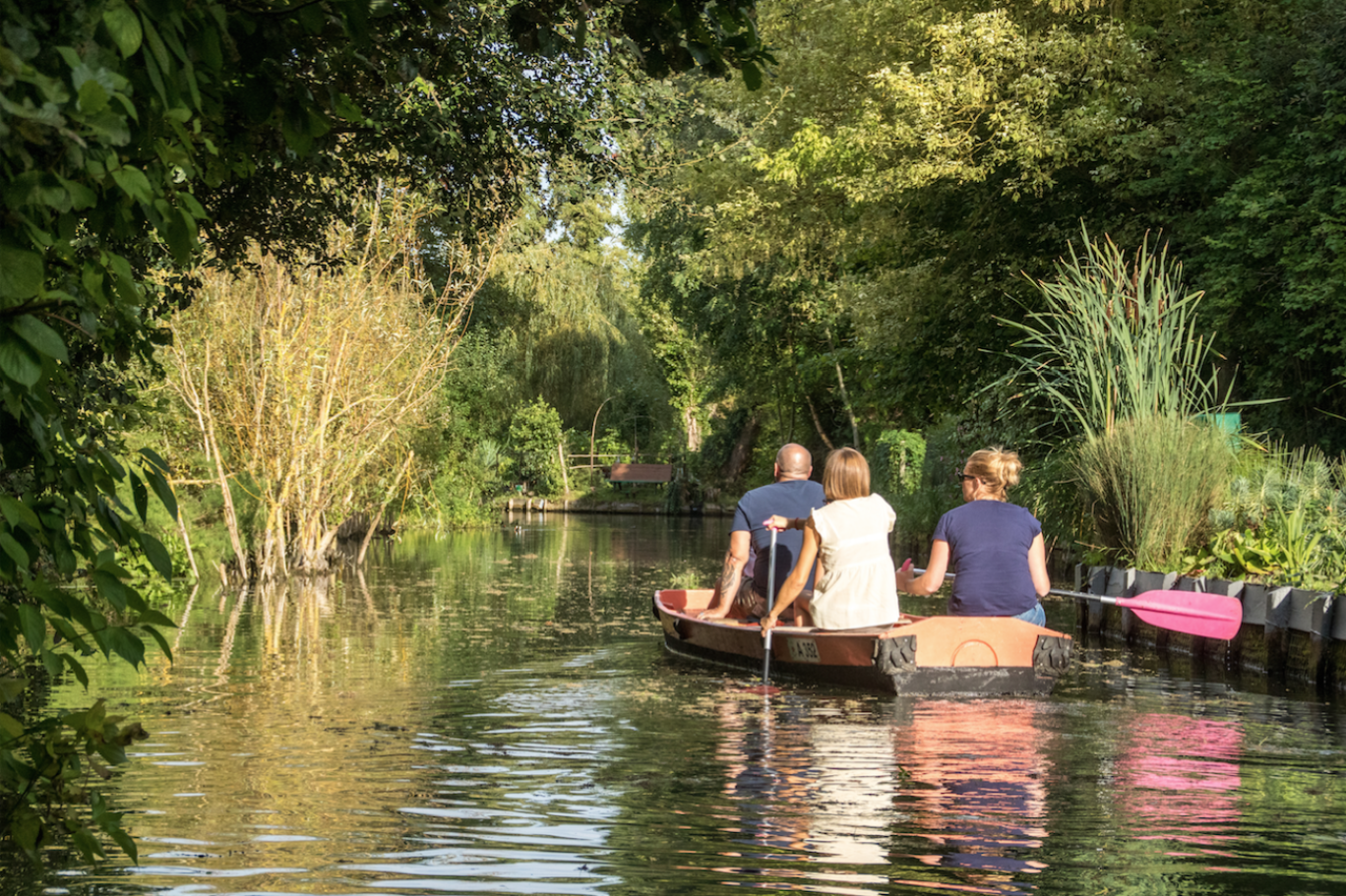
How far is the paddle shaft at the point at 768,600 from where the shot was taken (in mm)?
10469

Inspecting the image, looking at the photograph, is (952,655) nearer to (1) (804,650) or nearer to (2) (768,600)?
(1) (804,650)

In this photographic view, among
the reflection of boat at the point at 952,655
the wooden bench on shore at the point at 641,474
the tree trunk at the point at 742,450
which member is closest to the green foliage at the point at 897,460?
the tree trunk at the point at 742,450

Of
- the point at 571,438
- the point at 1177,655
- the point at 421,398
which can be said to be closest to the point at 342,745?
the point at 1177,655

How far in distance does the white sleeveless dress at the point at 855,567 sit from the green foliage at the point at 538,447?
109 ft

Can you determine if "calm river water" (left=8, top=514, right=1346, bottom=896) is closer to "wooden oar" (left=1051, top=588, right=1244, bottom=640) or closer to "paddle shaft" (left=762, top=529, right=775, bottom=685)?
"paddle shaft" (left=762, top=529, right=775, bottom=685)

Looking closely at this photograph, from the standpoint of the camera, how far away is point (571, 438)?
170 ft

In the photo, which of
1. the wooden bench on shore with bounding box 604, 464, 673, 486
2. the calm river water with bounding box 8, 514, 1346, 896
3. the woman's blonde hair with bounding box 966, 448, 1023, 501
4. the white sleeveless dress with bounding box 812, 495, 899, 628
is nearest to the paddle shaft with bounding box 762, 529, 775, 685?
the calm river water with bounding box 8, 514, 1346, 896

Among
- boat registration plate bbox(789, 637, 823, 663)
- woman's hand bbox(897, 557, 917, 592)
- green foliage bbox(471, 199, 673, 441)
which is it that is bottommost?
boat registration plate bbox(789, 637, 823, 663)

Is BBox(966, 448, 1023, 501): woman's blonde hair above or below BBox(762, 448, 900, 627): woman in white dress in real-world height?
above

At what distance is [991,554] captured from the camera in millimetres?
9938

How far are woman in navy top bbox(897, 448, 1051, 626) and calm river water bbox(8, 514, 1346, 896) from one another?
2.26ft

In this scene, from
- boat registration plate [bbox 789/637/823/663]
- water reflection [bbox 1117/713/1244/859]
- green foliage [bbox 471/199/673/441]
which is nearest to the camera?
water reflection [bbox 1117/713/1244/859]

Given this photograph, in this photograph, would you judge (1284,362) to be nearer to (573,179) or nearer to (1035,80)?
(1035,80)

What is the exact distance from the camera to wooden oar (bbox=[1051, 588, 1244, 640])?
11.1 m
